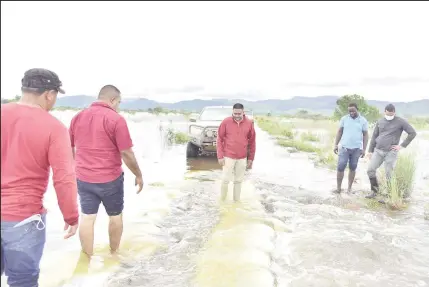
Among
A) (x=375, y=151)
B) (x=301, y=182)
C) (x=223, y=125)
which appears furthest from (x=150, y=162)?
(x=375, y=151)

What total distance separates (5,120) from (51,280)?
219 cm

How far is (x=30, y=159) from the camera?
2402 millimetres

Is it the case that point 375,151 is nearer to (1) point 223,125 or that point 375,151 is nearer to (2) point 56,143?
(1) point 223,125

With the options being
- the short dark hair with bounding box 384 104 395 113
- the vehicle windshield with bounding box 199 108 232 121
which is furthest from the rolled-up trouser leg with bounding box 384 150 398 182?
the vehicle windshield with bounding box 199 108 232 121

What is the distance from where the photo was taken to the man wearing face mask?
7.48m

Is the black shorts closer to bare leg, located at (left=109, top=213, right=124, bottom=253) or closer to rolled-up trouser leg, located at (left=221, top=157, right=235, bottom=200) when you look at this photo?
bare leg, located at (left=109, top=213, right=124, bottom=253)

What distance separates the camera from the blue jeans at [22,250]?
2.42 meters

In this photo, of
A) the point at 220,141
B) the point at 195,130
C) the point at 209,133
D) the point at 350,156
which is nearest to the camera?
the point at 220,141

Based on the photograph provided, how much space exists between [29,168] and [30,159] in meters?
0.06

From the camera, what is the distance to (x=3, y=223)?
241 centimetres

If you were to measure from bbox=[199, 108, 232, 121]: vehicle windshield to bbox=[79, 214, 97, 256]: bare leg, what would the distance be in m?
8.69

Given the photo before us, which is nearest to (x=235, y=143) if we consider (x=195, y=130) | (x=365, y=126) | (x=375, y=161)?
(x=365, y=126)

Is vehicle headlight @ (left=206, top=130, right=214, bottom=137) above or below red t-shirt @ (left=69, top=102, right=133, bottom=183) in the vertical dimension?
below

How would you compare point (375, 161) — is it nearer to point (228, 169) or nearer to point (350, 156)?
point (350, 156)
